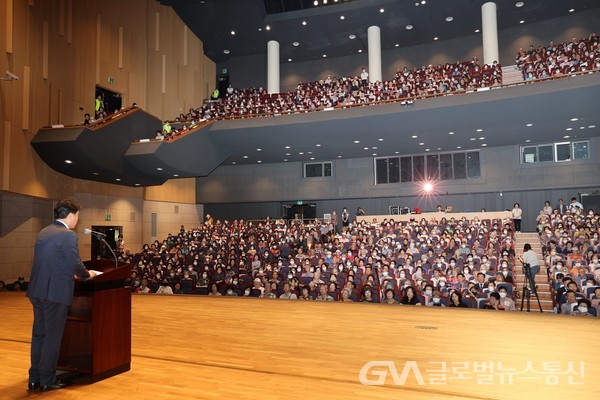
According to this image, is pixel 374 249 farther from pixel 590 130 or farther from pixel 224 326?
pixel 590 130

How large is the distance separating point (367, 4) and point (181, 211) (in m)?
11.1

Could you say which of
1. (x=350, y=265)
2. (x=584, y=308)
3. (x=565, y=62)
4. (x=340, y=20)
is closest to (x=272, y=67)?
(x=340, y=20)

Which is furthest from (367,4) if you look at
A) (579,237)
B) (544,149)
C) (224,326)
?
(224,326)

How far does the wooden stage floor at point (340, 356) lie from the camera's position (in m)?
2.73

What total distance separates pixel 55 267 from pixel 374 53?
53.2 ft

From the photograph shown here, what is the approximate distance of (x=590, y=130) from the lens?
14766 mm

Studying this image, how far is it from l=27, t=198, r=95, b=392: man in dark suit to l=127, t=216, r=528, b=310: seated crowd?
5.20 metres

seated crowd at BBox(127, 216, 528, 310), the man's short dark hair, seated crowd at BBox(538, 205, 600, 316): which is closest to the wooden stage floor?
seated crowd at BBox(538, 205, 600, 316)

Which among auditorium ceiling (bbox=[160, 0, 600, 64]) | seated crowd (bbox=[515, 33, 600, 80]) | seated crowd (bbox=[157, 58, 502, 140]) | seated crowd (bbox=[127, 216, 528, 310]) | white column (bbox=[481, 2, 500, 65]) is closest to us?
seated crowd (bbox=[127, 216, 528, 310])

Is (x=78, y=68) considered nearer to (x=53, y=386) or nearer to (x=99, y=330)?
(x=99, y=330)

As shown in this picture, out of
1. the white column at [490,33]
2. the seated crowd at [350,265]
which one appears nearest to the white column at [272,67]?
the seated crowd at [350,265]

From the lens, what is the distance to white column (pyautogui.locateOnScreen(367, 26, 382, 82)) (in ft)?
56.1

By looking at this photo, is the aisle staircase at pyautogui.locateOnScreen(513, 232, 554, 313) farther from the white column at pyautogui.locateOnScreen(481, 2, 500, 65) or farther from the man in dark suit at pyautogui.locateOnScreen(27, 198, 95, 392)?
the man in dark suit at pyautogui.locateOnScreen(27, 198, 95, 392)

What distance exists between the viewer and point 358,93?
14039 mm
